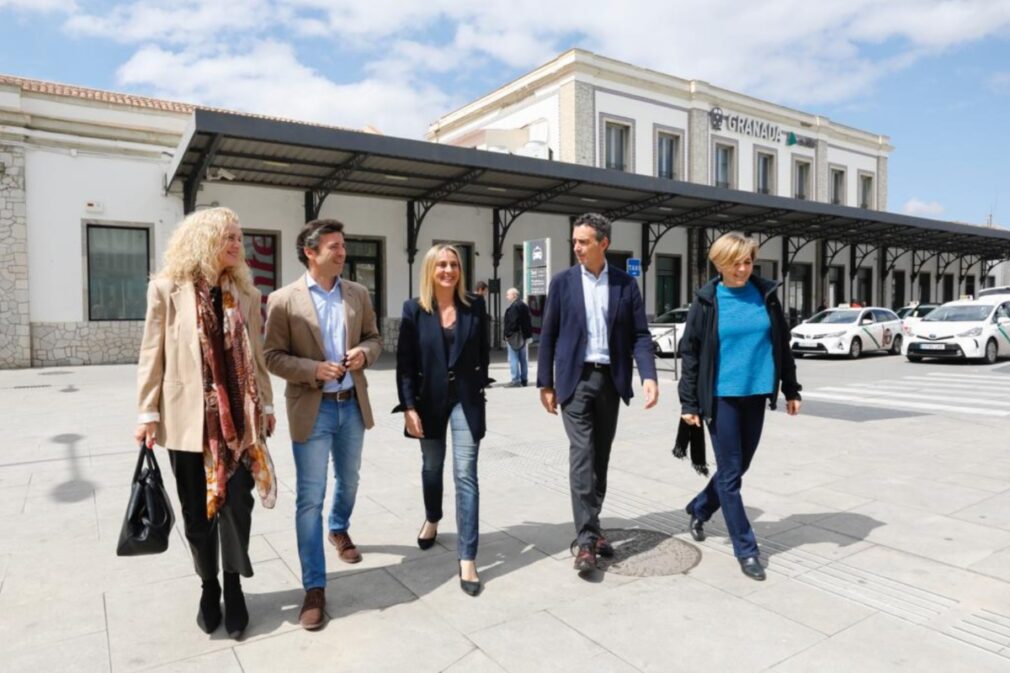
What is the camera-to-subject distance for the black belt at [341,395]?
3311mm

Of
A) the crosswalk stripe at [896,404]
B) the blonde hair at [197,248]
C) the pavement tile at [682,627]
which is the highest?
the blonde hair at [197,248]

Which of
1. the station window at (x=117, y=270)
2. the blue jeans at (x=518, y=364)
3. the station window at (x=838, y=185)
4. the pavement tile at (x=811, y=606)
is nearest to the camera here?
the pavement tile at (x=811, y=606)

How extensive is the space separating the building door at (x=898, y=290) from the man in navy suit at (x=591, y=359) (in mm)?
35800

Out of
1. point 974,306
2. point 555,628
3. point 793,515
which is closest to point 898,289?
point 974,306

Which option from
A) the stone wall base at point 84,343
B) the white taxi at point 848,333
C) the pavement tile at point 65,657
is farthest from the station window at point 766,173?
the pavement tile at point 65,657

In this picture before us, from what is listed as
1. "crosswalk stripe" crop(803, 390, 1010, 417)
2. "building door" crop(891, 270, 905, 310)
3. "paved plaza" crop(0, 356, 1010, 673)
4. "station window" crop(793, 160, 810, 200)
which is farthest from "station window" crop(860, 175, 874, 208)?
"paved plaza" crop(0, 356, 1010, 673)

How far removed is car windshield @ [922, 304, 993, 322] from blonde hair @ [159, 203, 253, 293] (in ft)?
57.6

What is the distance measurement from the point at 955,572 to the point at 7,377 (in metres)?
15.3

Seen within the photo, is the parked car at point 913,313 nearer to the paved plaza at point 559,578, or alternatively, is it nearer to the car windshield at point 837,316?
the car windshield at point 837,316

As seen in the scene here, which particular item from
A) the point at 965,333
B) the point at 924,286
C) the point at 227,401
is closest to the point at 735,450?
the point at 227,401

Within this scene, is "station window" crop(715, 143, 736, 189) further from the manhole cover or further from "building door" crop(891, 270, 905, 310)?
the manhole cover

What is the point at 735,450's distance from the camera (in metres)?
3.68

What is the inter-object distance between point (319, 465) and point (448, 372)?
0.77m

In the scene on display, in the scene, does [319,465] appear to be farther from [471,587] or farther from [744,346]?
[744,346]
